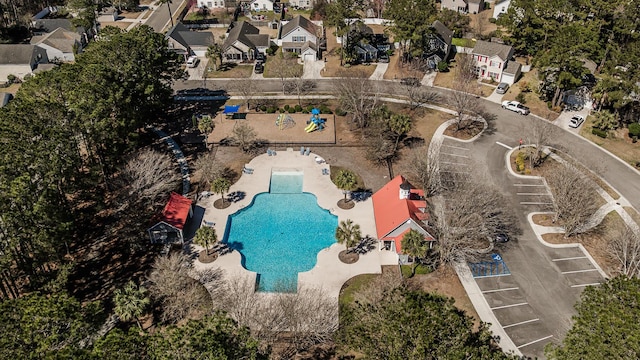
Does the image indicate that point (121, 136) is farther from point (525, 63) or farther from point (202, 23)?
point (525, 63)

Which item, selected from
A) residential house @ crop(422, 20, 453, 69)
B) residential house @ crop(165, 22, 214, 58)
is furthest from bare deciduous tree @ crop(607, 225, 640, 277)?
residential house @ crop(165, 22, 214, 58)

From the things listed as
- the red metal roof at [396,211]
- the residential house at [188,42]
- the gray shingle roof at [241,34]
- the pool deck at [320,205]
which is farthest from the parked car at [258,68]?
the red metal roof at [396,211]

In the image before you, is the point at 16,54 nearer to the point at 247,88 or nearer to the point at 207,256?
the point at 247,88

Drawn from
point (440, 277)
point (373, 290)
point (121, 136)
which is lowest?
point (440, 277)

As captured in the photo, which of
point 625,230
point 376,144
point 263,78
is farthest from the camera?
point 263,78

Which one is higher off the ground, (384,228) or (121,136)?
(121,136)

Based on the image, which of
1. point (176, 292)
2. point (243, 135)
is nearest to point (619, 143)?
point (243, 135)

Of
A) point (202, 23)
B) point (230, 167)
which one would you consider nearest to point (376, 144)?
point (230, 167)
